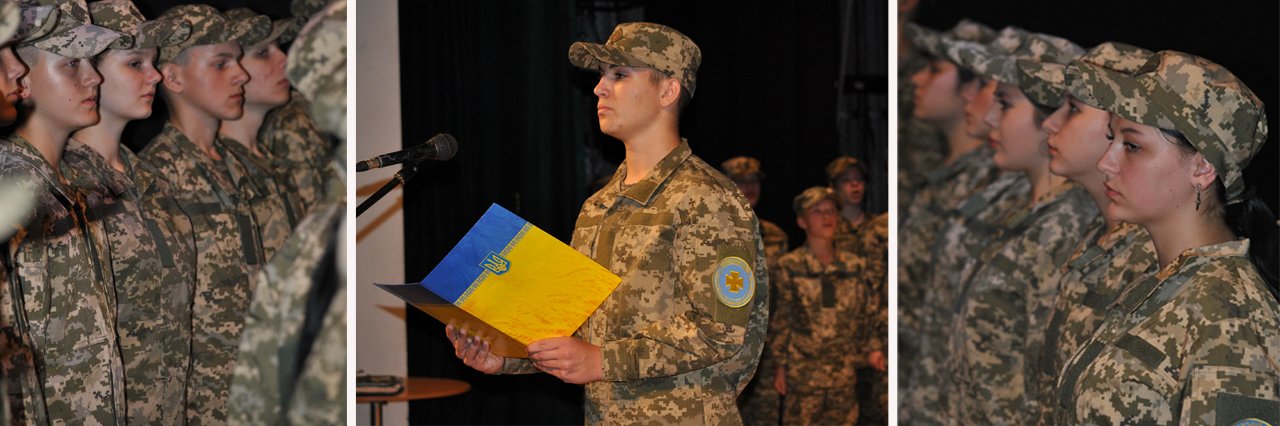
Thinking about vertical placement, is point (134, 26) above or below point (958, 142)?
above

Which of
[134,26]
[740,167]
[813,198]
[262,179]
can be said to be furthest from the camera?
[813,198]

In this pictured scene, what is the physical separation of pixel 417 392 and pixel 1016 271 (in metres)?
2.16

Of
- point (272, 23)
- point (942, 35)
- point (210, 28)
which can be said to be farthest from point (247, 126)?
point (942, 35)

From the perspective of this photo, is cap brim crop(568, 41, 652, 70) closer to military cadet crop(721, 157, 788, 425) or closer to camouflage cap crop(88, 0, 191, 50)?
camouflage cap crop(88, 0, 191, 50)

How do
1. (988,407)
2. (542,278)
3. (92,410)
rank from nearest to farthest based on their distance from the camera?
(542,278) → (92,410) → (988,407)

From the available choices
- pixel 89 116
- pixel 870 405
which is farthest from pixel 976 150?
pixel 89 116

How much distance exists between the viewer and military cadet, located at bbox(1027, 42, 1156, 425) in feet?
12.5

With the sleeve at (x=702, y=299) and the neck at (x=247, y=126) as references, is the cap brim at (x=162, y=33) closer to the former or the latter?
the neck at (x=247, y=126)

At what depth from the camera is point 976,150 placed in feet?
17.7

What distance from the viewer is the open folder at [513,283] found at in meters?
2.96

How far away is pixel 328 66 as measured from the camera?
2221 millimetres

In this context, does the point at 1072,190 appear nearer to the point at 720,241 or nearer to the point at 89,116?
the point at 720,241

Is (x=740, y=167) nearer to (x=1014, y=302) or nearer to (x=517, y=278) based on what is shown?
(x=1014, y=302)

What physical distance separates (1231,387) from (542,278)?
1.45 m
